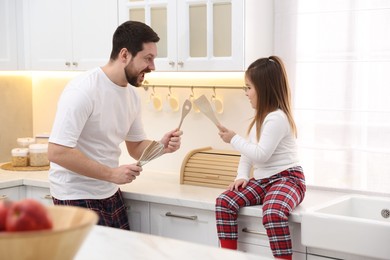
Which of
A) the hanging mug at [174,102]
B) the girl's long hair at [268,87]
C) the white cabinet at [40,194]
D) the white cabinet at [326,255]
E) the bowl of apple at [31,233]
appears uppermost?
the girl's long hair at [268,87]

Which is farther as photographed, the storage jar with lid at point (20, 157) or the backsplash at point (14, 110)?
the backsplash at point (14, 110)

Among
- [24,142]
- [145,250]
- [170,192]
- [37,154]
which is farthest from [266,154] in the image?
[24,142]

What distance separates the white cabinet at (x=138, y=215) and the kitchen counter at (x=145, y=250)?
1.47 metres

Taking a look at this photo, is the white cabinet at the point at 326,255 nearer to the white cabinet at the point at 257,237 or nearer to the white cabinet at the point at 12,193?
the white cabinet at the point at 257,237

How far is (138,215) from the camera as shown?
3.12 metres

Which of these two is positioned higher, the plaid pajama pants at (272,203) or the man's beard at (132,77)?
the man's beard at (132,77)

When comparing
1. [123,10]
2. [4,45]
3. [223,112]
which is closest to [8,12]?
[4,45]

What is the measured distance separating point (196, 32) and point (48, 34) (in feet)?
3.48

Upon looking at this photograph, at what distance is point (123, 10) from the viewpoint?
3391mm

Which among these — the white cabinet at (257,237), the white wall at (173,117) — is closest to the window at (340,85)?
the white wall at (173,117)

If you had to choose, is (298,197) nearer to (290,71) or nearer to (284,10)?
(290,71)

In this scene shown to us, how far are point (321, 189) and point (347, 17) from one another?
2.82 ft

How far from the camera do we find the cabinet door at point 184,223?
2.88m

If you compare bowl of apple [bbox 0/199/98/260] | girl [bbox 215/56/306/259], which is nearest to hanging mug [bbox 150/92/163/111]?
girl [bbox 215/56/306/259]
